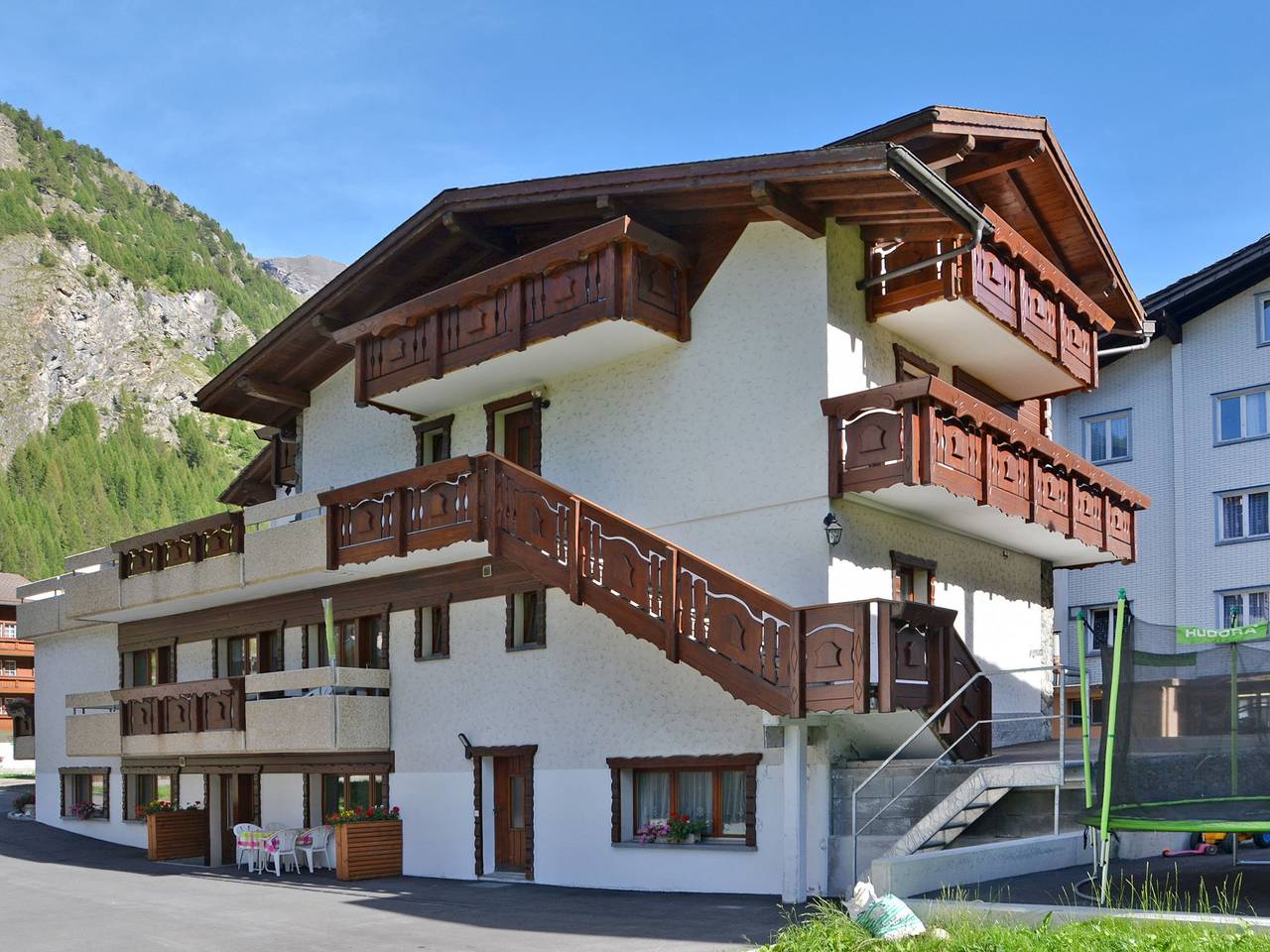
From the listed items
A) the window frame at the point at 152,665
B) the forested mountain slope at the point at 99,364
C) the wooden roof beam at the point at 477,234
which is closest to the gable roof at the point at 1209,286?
the wooden roof beam at the point at 477,234

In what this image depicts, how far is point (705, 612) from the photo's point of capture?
625 inches

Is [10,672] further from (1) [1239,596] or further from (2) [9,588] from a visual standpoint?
(1) [1239,596]

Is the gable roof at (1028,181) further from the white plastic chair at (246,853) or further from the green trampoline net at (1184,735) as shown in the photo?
the white plastic chair at (246,853)

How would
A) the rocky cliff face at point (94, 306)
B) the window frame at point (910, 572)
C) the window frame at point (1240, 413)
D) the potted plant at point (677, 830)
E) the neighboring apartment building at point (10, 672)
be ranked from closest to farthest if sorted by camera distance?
1. the potted plant at point (677, 830)
2. the window frame at point (910, 572)
3. the window frame at point (1240, 413)
4. the neighboring apartment building at point (10, 672)
5. the rocky cliff face at point (94, 306)

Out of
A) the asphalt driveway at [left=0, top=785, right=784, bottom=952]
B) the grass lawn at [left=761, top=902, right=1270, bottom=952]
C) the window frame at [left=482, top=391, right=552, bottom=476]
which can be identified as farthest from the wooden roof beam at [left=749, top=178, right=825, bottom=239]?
the grass lawn at [left=761, top=902, right=1270, bottom=952]

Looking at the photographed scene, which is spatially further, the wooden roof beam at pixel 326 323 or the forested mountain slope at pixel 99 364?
the forested mountain slope at pixel 99 364

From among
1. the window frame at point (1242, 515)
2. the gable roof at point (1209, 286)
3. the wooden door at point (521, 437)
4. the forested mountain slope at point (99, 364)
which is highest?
the forested mountain slope at point (99, 364)

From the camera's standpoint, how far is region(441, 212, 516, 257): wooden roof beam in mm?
20562

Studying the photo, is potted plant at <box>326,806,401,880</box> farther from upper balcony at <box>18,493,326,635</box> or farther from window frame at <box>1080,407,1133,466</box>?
window frame at <box>1080,407,1133,466</box>

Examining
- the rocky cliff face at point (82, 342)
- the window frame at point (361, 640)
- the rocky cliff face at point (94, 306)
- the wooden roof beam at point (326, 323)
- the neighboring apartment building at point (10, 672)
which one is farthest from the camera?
the rocky cliff face at point (94, 306)

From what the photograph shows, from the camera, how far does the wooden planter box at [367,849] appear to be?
2072 centimetres

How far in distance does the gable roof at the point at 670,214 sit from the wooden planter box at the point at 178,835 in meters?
7.83

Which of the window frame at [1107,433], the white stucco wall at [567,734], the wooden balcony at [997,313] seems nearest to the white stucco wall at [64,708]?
the white stucco wall at [567,734]

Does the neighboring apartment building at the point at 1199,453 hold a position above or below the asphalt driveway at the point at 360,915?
above
